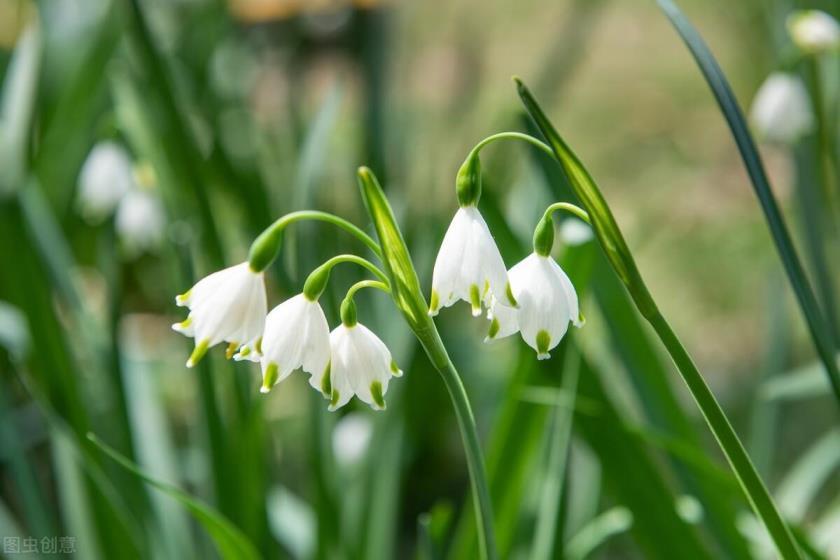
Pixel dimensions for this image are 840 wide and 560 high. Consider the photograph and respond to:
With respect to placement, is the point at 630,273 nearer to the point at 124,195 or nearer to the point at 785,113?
the point at 785,113

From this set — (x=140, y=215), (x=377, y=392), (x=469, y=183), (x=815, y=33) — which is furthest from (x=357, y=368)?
(x=140, y=215)

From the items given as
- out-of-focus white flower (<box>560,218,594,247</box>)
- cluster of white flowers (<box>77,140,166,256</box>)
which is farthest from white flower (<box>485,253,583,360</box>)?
cluster of white flowers (<box>77,140,166,256</box>)

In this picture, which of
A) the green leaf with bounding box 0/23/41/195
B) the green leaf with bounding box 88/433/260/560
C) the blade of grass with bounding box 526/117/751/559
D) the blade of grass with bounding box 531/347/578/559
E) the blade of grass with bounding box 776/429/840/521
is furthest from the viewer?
the blade of grass with bounding box 776/429/840/521

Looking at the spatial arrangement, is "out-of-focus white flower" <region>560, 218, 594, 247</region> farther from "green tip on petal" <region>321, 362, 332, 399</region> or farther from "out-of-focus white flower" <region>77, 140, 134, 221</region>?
"out-of-focus white flower" <region>77, 140, 134, 221</region>

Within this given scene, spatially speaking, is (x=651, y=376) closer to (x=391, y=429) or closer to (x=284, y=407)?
(x=391, y=429)

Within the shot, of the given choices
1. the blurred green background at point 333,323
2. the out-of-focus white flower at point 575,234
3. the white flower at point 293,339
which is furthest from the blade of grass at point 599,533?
the white flower at point 293,339

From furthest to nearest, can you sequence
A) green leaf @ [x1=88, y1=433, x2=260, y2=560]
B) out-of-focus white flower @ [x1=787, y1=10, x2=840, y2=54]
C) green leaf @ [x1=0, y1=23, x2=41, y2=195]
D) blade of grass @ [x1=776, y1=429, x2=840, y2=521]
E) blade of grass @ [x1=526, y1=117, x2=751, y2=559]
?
blade of grass @ [x1=776, y1=429, x2=840, y2=521], green leaf @ [x1=0, y1=23, x2=41, y2=195], out-of-focus white flower @ [x1=787, y1=10, x2=840, y2=54], blade of grass @ [x1=526, y1=117, x2=751, y2=559], green leaf @ [x1=88, y1=433, x2=260, y2=560]
